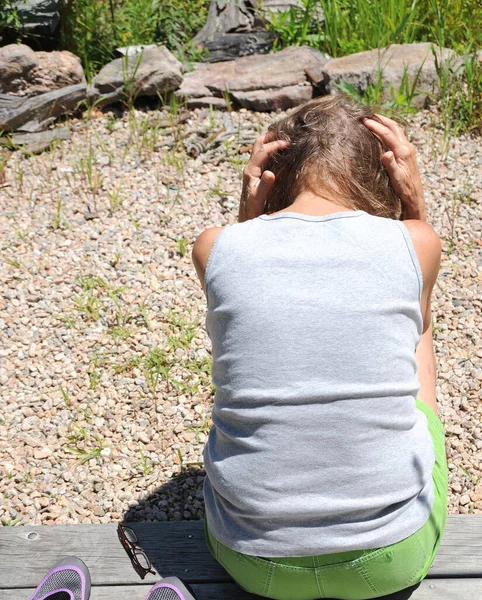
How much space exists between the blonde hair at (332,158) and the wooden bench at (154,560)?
2.93 ft

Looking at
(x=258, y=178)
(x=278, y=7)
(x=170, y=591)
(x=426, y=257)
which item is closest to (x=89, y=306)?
(x=258, y=178)

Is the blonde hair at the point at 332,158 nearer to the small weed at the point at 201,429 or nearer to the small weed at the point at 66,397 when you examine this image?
the small weed at the point at 201,429

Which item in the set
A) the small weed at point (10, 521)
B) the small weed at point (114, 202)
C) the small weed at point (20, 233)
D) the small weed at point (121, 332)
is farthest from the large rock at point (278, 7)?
the small weed at point (10, 521)

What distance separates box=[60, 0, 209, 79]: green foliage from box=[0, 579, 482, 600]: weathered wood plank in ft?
10.4

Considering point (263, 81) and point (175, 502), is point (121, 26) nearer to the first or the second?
point (263, 81)

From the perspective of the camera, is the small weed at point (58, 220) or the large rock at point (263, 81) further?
the large rock at point (263, 81)

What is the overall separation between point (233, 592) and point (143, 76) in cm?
298

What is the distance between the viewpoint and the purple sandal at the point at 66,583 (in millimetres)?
1893

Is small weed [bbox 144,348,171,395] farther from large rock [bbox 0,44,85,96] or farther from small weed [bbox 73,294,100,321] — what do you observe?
large rock [bbox 0,44,85,96]

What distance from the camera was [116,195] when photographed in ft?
11.8

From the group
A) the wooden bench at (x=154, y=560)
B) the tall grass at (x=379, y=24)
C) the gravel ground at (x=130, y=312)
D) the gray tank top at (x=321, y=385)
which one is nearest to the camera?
the gray tank top at (x=321, y=385)

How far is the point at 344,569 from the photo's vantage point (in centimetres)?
159

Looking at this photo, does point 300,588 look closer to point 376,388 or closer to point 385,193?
point 376,388

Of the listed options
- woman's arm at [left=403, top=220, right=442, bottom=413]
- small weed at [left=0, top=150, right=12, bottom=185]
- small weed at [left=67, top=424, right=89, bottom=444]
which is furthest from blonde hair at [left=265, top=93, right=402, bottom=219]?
small weed at [left=0, top=150, right=12, bottom=185]
